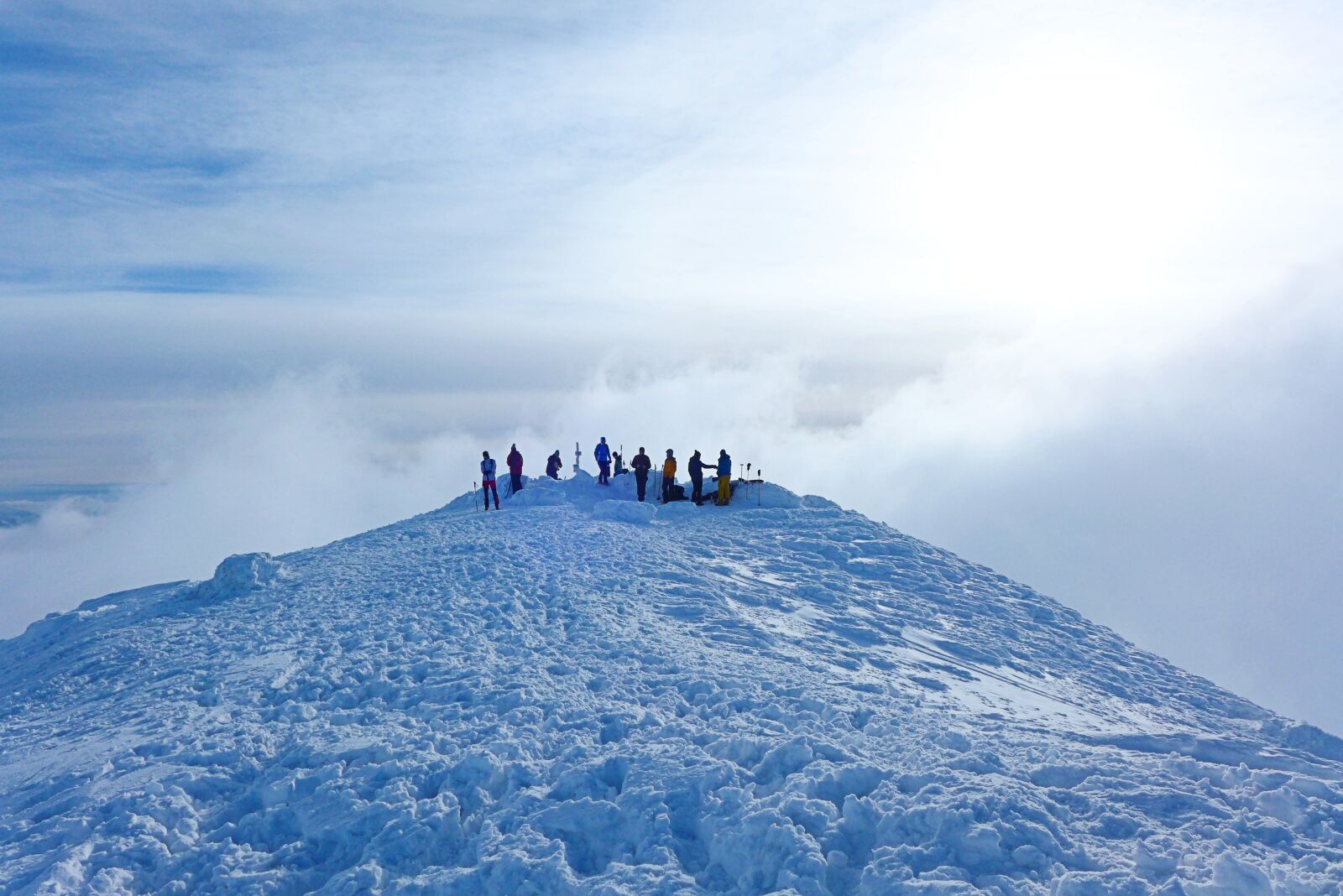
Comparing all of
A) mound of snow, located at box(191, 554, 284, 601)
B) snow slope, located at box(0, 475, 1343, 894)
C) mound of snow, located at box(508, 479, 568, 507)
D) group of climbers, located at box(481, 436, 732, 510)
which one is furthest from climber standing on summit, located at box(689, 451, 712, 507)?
mound of snow, located at box(191, 554, 284, 601)

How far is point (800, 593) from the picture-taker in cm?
2288

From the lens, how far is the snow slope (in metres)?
10.8

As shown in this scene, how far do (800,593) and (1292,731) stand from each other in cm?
1022

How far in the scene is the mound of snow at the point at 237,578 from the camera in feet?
74.0

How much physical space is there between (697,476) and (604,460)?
400cm

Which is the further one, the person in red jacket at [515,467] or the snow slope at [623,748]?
→ the person in red jacket at [515,467]

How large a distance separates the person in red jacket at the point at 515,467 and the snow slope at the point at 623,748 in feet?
38.9

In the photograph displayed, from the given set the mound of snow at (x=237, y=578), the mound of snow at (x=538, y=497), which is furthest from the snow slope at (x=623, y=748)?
the mound of snow at (x=538, y=497)

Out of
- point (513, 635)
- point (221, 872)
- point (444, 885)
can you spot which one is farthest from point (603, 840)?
point (513, 635)

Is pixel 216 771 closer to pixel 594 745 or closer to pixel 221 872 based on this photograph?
pixel 221 872

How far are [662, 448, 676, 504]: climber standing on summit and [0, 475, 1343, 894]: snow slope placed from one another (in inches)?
392

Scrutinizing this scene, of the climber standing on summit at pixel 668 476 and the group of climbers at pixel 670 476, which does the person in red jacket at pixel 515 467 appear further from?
the climber standing on summit at pixel 668 476

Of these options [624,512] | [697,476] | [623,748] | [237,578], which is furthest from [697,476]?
[623,748]

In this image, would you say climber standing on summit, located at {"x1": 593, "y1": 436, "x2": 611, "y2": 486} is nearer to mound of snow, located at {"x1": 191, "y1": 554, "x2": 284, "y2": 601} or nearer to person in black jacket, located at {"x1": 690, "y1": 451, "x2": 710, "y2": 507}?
person in black jacket, located at {"x1": 690, "y1": 451, "x2": 710, "y2": 507}
